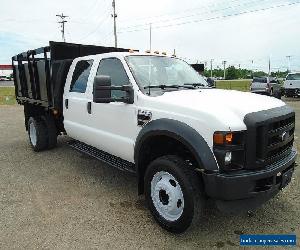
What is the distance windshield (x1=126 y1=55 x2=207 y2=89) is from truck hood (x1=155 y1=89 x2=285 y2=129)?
388mm

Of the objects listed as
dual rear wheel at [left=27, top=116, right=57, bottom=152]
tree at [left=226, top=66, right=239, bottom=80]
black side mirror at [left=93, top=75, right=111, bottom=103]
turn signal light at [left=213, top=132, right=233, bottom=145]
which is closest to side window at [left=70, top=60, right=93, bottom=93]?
black side mirror at [left=93, top=75, right=111, bottom=103]

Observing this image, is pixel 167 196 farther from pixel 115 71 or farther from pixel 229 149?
pixel 115 71

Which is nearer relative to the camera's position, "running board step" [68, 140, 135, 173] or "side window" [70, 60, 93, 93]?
"running board step" [68, 140, 135, 173]

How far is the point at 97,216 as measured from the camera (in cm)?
414

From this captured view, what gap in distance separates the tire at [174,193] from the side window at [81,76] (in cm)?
218

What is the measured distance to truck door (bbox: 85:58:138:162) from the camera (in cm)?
432

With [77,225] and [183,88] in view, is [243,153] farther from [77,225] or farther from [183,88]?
[77,225]

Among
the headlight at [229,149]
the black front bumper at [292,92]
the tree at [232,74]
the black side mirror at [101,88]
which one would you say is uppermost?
the tree at [232,74]

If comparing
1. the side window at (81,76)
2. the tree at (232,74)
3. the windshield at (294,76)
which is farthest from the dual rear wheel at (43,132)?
the tree at (232,74)

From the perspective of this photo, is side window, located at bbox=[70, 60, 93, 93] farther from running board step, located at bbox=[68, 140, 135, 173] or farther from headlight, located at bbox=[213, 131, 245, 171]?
headlight, located at bbox=[213, 131, 245, 171]

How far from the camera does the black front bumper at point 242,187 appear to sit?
125 inches

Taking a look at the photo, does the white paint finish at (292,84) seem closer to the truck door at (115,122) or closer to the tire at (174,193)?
the truck door at (115,122)

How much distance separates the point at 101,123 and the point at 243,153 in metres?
2.31

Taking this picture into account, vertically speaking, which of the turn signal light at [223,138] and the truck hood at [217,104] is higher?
the truck hood at [217,104]
